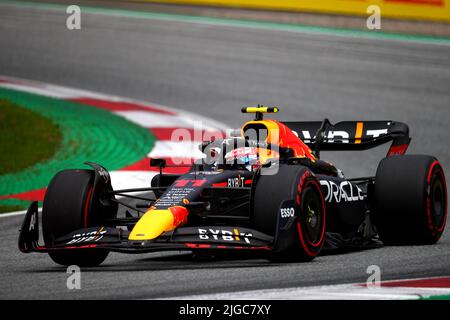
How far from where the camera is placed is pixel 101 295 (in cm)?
795

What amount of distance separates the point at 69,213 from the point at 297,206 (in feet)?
6.43

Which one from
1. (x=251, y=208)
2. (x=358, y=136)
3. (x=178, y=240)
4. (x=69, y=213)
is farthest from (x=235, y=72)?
(x=178, y=240)

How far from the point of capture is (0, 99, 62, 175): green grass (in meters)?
15.9

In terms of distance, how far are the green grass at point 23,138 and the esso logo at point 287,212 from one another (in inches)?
269

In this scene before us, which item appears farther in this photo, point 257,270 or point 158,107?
point 158,107

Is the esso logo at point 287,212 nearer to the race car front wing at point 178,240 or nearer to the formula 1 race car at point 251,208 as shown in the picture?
the formula 1 race car at point 251,208

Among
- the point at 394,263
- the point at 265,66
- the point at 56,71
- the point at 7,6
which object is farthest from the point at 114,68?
the point at 394,263

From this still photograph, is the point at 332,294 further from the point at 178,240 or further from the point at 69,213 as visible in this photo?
the point at 69,213

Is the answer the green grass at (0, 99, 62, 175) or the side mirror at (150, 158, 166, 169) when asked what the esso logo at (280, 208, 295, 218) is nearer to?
the side mirror at (150, 158, 166, 169)

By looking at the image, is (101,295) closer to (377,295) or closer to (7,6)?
(377,295)

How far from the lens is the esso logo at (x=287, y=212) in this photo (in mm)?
9188

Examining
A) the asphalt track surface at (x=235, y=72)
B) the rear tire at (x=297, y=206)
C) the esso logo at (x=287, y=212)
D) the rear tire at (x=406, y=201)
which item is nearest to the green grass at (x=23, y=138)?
the asphalt track surface at (x=235, y=72)

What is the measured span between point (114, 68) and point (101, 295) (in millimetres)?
15936
